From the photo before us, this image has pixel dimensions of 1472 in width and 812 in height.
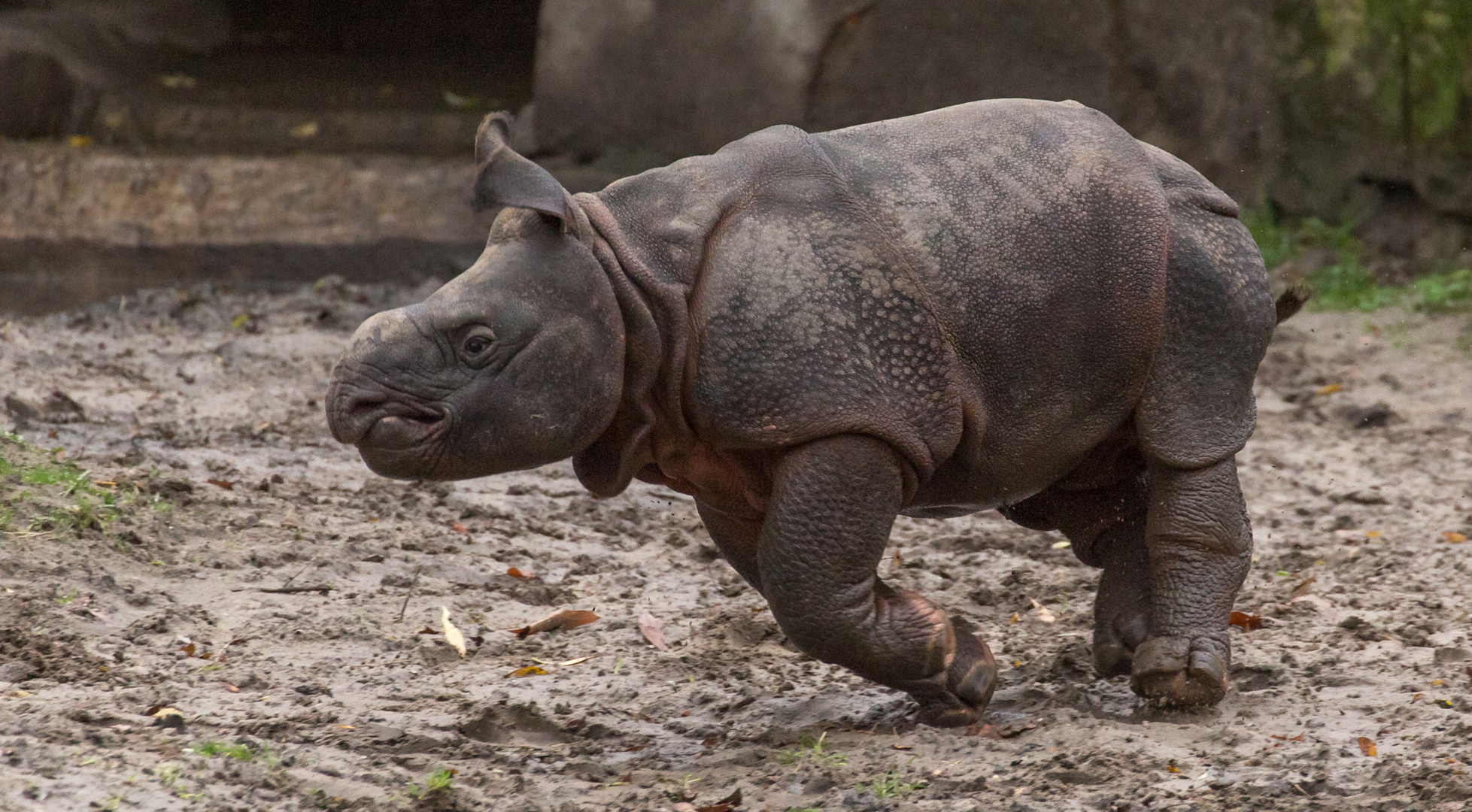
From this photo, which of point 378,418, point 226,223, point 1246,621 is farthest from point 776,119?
point 378,418

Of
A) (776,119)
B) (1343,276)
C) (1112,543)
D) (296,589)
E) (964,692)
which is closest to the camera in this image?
(964,692)

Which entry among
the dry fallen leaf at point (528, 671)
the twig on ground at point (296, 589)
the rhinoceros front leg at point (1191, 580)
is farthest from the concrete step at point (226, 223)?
the rhinoceros front leg at point (1191, 580)

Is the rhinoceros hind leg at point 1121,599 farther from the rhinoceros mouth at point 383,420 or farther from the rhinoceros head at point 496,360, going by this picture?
the rhinoceros mouth at point 383,420

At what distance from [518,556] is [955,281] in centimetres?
231

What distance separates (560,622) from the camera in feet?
15.8

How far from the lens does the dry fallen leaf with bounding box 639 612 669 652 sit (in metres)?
4.71

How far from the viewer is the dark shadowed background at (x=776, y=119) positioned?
9250 millimetres

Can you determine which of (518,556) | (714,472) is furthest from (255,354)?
(714,472)

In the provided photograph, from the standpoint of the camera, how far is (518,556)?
17.7 ft

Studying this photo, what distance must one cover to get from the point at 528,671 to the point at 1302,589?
100 inches

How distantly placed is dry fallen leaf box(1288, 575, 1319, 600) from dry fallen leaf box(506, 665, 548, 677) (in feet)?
7.95

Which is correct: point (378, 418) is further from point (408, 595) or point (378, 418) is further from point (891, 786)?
point (408, 595)

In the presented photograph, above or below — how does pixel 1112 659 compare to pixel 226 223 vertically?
above

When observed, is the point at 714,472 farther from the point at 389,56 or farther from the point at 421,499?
the point at 389,56
